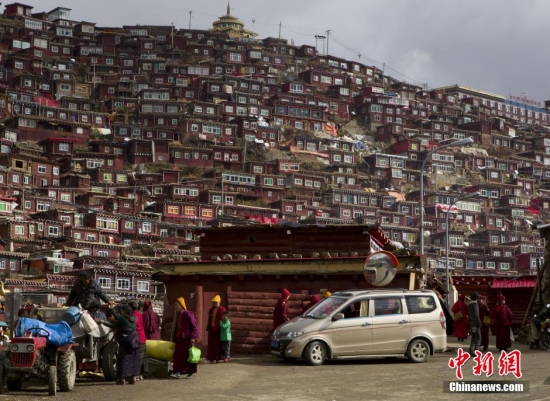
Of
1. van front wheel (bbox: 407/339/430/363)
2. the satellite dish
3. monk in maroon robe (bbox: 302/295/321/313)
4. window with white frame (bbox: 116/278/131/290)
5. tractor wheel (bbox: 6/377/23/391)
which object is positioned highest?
the satellite dish

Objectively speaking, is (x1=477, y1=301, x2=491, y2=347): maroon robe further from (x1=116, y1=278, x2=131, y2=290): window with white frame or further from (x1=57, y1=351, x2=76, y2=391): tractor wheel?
(x1=116, y1=278, x2=131, y2=290): window with white frame

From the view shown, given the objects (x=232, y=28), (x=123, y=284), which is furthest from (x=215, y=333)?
(x=232, y=28)

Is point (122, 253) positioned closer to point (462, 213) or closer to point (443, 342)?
point (462, 213)

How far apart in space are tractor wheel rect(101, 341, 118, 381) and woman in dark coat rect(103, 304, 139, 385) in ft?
1.56

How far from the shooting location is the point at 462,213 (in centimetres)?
13412

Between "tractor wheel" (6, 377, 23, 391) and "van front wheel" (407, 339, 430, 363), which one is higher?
"van front wheel" (407, 339, 430, 363)

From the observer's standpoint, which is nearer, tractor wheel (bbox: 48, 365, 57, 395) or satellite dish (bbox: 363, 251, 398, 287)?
tractor wheel (bbox: 48, 365, 57, 395)

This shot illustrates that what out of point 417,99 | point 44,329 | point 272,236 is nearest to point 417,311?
point 44,329

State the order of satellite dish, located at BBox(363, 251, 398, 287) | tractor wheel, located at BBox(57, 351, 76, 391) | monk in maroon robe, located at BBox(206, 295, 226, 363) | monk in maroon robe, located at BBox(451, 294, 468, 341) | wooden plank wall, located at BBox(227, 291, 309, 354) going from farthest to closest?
monk in maroon robe, located at BBox(451, 294, 468, 341), wooden plank wall, located at BBox(227, 291, 309, 354), satellite dish, located at BBox(363, 251, 398, 287), monk in maroon robe, located at BBox(206, 295, 226, 363), tractor wheel, located at BBox(57, 351, 76, 391)

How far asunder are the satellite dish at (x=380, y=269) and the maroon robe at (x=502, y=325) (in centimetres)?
271

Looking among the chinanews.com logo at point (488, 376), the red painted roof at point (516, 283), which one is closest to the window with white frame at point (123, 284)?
the red painted roof at point (516, 283)

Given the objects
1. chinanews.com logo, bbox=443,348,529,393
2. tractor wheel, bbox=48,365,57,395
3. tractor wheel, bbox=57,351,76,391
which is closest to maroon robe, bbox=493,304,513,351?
chinanews.com logo, bbox=443,348,529,393

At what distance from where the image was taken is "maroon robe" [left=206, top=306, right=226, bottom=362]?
2311 centimetres

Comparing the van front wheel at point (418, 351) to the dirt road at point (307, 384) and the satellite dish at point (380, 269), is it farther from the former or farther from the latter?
the satellite dish at point (380, 269)
